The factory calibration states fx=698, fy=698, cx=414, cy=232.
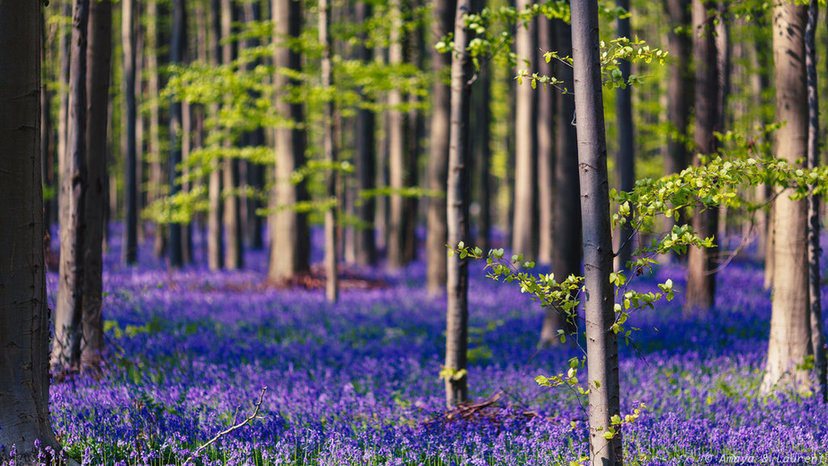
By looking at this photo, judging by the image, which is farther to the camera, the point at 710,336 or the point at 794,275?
the point at 710,336

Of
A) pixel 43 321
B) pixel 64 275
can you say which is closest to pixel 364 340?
pixel 64 275

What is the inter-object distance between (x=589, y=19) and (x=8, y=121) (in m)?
3.09

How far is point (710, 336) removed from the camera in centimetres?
912

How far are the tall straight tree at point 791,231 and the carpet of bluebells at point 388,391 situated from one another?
1.38 ft

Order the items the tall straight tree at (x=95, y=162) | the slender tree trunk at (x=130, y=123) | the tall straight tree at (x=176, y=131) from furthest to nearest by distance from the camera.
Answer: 1. the slender tree trunk at (x=130, y=123)
2. the tall straight tree at (x=176, y=131)
3. the tall straight tree at (x=95, y=162)

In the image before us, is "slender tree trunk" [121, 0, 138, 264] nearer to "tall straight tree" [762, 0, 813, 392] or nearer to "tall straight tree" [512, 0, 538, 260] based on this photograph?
"tall straight tree" [512, 0, 538, 260]

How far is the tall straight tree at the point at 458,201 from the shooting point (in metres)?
5.69

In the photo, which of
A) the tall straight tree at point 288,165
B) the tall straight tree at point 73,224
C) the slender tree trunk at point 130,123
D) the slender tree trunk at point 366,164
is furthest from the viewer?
the slender tree trunk at point 366,164

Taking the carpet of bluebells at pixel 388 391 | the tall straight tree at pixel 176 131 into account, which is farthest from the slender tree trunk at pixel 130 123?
the carpet of bluebells at pixel 388 391

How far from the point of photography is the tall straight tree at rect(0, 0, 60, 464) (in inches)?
148

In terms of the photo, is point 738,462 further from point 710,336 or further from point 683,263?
point 683,263

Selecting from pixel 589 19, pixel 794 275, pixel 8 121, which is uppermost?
pixel 589 19

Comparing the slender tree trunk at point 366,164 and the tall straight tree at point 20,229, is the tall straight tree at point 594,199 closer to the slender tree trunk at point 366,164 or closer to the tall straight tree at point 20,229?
the tall straight tree at point 20,229

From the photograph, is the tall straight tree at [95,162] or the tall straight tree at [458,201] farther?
the tall straight tree at [95,162]
